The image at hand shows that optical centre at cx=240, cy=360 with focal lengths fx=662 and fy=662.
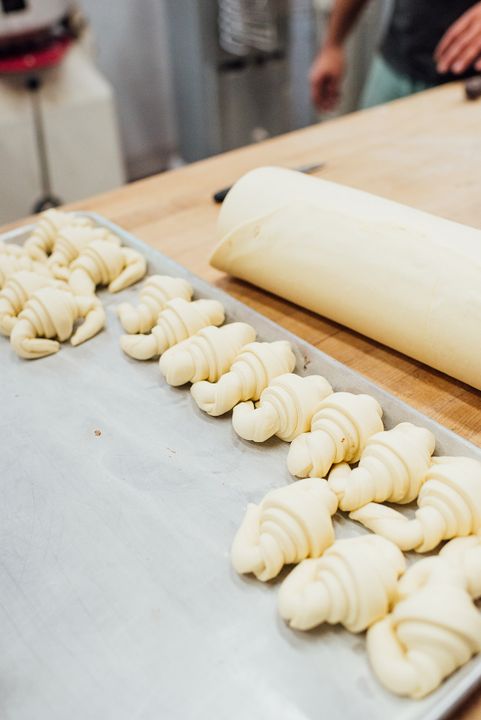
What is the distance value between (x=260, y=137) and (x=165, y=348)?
9.16 ft

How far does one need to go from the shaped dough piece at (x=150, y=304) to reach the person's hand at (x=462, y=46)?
1.26 m

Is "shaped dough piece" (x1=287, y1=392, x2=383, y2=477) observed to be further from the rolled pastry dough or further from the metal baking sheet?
the rolled pastry dough

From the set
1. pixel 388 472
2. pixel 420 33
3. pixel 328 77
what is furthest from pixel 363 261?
pixel 328 77

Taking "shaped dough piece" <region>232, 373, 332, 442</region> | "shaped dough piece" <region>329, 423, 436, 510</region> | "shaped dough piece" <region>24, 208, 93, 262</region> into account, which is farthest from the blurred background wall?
"shaped dough piece" <region>329, 423, 436, 510</region>

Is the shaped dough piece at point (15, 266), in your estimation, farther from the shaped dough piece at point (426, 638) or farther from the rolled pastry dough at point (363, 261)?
the shaped dough piece at point (426, 638)

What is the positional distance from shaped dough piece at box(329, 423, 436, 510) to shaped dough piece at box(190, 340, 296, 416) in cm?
20

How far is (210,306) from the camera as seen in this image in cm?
106

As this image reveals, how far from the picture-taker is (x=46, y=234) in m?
1.29

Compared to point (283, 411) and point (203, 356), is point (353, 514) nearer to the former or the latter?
point (283, 411)

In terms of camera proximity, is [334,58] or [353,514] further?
[334,58]

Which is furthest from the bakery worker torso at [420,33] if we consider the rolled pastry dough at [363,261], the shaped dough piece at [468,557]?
the shaped dough piece at [468,557]

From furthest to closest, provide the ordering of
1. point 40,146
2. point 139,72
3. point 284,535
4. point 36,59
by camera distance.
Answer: point 139,72
point 40,146
point 36,59
point 284,535

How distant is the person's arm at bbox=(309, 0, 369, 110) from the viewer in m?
2.26

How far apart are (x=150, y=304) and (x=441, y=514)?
0.59m
